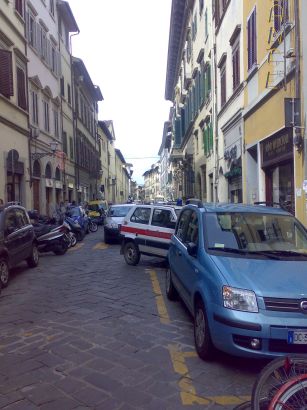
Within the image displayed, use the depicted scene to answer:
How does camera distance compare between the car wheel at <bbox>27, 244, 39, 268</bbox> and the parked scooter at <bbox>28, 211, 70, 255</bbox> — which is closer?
the car wheel at <bbox>27, 244, 39, 268</bbox>

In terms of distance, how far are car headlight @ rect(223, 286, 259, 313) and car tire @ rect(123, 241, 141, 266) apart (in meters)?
6.85

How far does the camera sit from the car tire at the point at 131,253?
35.9 feet

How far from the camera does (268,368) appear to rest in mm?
2891

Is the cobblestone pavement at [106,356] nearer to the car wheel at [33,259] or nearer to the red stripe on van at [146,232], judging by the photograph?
the red stripe on van at [146,232]

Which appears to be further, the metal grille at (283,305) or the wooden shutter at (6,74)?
the wooden shutter at (6,74)

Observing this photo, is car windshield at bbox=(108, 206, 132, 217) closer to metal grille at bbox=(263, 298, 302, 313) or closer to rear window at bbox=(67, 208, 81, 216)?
rear window at bbox=(67, 208, 81, 216)

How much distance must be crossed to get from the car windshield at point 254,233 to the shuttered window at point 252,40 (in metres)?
8.13

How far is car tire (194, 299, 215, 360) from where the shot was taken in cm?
443

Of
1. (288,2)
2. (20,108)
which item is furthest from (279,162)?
(20,108)

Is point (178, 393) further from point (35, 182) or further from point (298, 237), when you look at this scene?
point (35, 182)

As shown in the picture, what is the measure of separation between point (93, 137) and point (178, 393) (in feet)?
140

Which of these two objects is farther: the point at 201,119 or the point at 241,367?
the point at 201,119

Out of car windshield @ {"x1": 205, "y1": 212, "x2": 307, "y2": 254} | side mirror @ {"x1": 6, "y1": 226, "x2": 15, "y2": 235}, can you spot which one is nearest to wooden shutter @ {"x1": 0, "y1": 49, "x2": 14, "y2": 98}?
side mirror @ {"x1": 6, "y1": 226, "x2": 15, "y2": 235}

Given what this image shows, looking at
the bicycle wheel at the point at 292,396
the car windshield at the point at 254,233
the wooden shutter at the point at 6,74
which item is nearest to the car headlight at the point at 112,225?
the wooden shutter at the point at 6,74
